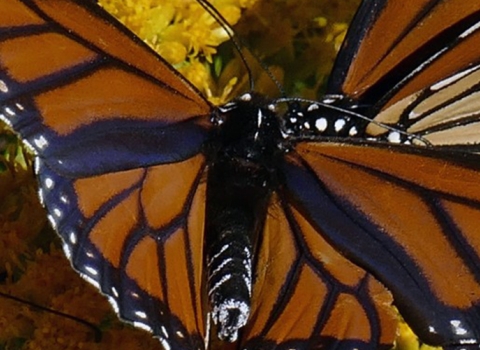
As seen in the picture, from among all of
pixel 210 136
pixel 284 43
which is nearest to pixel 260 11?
pixel 284 43

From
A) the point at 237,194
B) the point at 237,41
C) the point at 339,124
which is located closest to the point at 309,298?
the point at 237,194

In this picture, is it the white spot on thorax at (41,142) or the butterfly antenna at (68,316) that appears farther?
the butterfly antenna at (68,316)

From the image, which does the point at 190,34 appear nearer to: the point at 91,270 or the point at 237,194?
the point at 237,194

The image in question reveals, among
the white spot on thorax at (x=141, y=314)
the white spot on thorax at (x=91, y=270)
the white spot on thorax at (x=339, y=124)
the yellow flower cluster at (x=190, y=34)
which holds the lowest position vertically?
the white spot on thorax at (x=141, y=314)

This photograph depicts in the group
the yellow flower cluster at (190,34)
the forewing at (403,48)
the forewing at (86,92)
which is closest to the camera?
the forewing at (86,92)

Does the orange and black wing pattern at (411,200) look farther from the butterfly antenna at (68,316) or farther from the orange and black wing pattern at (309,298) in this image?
the butterfly antenna at (68,316)

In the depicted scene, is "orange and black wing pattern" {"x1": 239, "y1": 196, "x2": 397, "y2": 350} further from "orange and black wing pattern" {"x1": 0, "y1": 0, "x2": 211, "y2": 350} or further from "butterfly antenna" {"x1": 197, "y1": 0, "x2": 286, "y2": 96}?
"butterfly antenna" {"x1": 197, "y1": 0, "x2": 286, "y2": 96}

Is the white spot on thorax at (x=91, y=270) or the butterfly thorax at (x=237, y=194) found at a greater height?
the butterfly thorax at (x=237, y=194)

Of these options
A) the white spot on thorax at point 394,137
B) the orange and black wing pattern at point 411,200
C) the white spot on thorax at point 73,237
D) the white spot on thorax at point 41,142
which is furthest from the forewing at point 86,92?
the white spot on thorax at point 394,137
